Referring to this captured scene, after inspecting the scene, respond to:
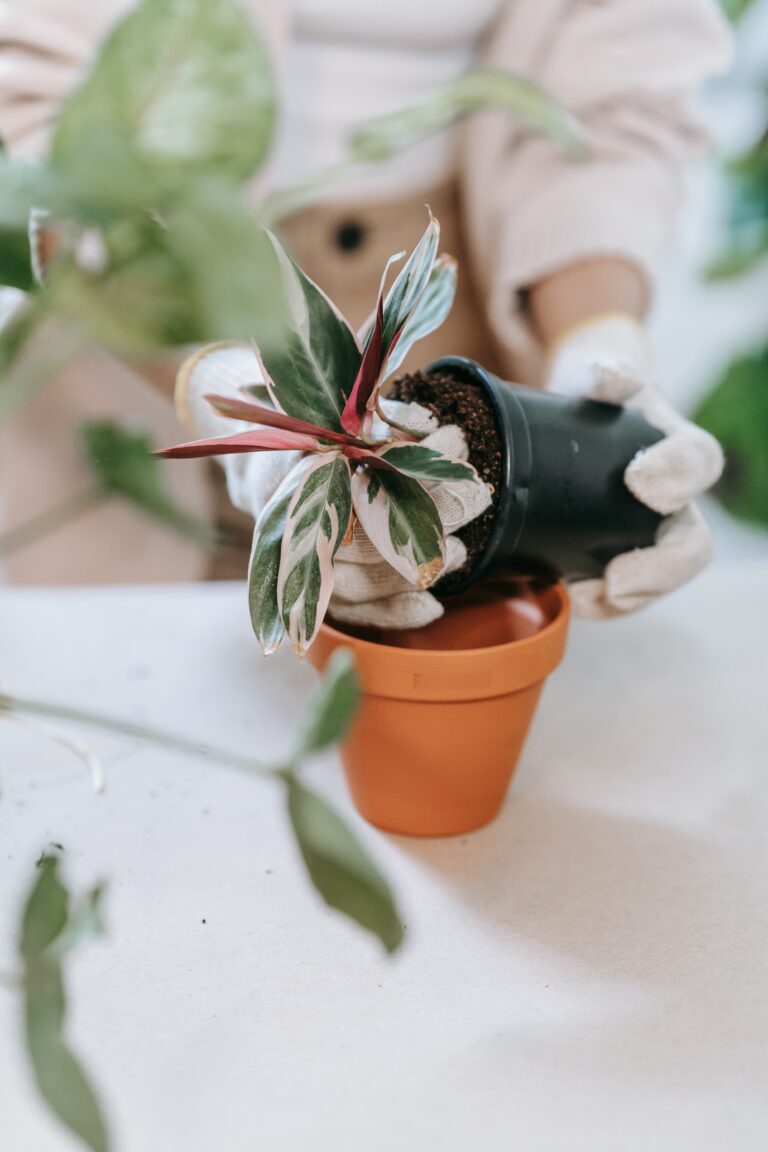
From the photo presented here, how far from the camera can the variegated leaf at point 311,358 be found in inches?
17.9

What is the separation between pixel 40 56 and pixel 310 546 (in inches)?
23.8

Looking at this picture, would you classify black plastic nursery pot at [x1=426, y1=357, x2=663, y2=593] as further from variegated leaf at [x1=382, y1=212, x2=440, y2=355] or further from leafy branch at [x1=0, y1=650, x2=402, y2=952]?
leafy branch at [x1=0, y1=650, x2=402, y2=952]

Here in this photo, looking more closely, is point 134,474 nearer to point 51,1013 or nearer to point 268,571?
point 268,571

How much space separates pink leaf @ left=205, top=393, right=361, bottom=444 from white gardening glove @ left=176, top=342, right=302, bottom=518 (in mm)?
59

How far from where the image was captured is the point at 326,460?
47 cm

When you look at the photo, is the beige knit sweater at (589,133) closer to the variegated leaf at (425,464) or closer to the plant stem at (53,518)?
the plant stem at (53,518)

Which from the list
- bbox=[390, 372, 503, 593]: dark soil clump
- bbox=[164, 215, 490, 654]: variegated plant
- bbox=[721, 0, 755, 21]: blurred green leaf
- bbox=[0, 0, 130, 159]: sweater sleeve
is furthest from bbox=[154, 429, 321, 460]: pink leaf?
bbox=[721, 0, 755, 21]: blurred green leaf

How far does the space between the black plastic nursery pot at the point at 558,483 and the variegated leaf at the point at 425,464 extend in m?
0.08

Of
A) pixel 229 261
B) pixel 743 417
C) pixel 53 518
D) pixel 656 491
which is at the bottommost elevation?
pixel 743 417

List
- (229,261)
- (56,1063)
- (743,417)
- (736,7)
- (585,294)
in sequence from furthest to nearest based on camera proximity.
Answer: (743,417), (736,7), (585,294), (56,1063), (229,261)

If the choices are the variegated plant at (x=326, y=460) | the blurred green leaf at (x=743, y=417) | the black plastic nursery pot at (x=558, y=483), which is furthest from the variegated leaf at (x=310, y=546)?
the blurred green leaf at (x=743, y=417)

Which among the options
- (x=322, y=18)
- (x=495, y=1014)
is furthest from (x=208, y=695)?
(x=322, y=18)

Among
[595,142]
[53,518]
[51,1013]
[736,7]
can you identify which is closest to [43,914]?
[51,1013]

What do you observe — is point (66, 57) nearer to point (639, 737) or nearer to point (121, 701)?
point (121, 701)
